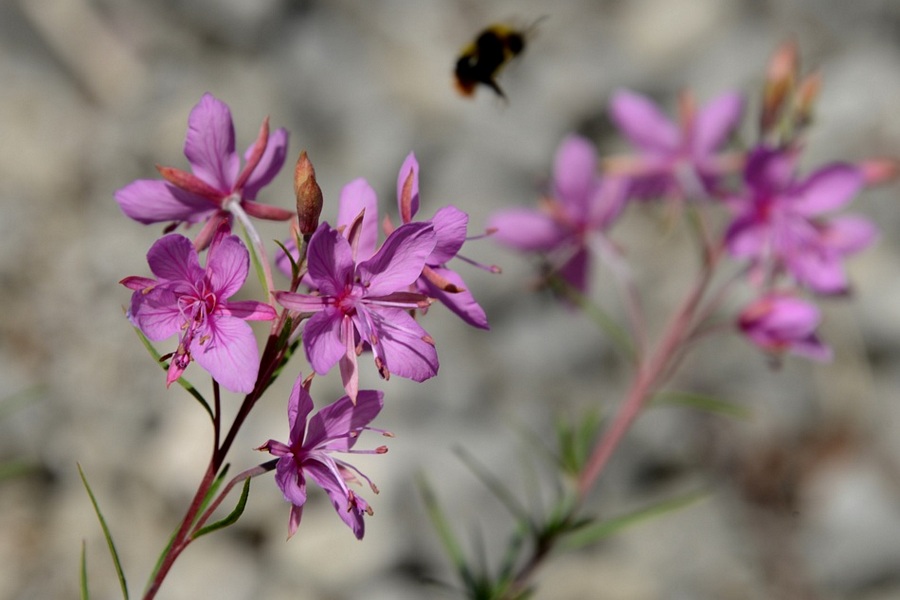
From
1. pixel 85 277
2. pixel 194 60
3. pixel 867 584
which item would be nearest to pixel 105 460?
pixel 85 277

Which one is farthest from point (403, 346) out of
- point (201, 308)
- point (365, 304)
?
point (201, 308)

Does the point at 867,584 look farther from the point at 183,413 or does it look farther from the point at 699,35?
the point at 183,413

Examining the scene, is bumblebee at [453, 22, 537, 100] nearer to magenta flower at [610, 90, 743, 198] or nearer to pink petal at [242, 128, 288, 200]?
magenta flower at [610, 90, 743, 198]

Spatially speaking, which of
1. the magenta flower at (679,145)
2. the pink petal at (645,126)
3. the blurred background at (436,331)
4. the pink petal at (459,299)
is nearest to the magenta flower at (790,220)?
the magenta flower at (679,145)

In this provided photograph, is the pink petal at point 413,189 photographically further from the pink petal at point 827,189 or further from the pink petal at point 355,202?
the pink petal at point 827,189

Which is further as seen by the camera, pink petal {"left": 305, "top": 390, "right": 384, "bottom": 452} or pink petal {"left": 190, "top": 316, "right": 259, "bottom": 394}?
pink petal {"left": 305, "top": 390, "right": 384, "bottom": 452}

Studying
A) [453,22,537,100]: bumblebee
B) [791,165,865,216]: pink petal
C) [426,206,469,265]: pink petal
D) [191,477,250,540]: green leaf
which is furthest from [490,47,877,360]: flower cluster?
[191,477,250,540]: green leaf
